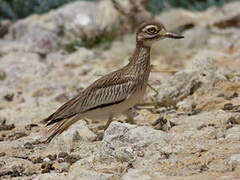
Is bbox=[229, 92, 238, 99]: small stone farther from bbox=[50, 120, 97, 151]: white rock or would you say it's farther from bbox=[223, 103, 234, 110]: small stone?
bbox=[50, 120, 97, 151]: white rock

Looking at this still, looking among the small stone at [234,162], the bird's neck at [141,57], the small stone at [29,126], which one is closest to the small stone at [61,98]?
the small stone at [29,126]

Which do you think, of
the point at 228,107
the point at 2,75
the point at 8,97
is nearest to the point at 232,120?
the point at 228,107

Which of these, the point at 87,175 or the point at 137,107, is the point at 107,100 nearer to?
the point at 137,107

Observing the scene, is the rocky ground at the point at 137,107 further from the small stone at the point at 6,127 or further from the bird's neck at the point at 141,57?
the bird's neck at the point at 141,57

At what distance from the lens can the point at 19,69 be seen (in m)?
11.6

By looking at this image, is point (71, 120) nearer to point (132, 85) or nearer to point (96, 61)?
point (132, 85)

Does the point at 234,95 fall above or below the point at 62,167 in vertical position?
above

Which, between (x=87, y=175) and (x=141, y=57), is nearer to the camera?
(x=87, y=175)

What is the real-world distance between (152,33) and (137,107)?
1272mm

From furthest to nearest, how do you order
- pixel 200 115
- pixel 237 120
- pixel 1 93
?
pixel 1 93 < pixel 200 115 < pixel 237 120

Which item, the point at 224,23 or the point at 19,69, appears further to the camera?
the point at 224,23

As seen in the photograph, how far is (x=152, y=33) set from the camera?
754 cm

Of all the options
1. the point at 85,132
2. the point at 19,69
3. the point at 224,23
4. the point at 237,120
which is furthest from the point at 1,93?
the point at 224,23

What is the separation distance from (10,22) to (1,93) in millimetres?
4826
